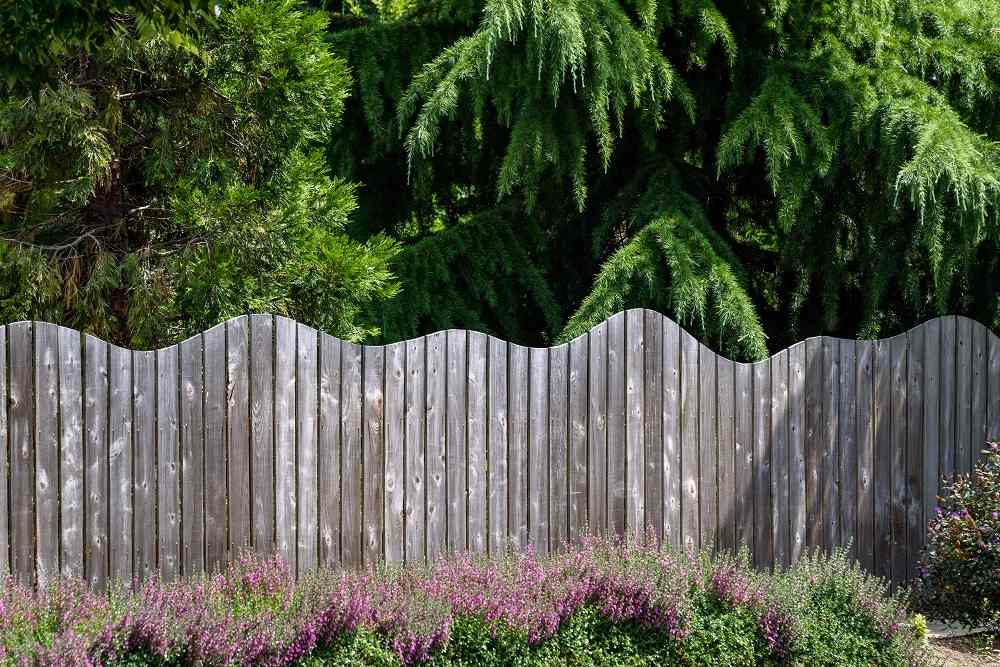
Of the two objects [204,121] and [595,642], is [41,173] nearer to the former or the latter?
[204,121]

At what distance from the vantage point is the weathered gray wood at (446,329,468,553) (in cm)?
476

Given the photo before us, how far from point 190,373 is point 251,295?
3.48ft

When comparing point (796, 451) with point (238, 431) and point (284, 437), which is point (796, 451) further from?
point (238, 431)

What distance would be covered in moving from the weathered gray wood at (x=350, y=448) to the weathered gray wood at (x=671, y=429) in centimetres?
156

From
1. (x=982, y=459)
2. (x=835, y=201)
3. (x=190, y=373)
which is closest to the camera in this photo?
(x=190, y=373)

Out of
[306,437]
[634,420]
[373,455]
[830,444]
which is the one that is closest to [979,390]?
[830,444]

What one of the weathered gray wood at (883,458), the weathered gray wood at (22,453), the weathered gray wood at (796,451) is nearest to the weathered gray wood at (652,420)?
the weathered gray wood at (796,451)

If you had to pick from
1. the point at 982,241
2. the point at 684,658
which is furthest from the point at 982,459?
the point at 684,658

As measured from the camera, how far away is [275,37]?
5316 mm

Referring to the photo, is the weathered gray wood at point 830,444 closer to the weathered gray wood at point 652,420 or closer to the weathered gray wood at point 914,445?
the weathered gray wood at point 914,445

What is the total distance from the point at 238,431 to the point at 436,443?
89 centimetres

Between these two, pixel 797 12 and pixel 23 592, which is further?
pixel 797 12

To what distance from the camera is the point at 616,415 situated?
510 cm

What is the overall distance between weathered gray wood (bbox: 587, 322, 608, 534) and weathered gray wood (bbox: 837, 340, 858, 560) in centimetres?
144
